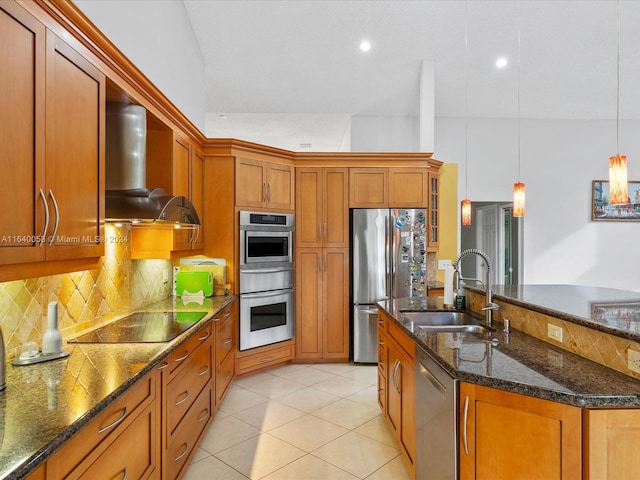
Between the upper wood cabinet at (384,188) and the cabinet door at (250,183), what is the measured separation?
102cm

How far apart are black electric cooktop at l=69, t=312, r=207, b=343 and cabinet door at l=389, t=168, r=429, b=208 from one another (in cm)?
255

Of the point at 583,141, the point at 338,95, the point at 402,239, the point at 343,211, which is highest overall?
the point at 338,95

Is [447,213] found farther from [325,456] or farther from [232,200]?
[325,456]

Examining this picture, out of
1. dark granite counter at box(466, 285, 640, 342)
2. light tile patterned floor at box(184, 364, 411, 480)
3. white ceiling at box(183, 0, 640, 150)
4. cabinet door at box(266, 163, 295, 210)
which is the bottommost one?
light tile patterned floor at box(184, 364, 411, 480)

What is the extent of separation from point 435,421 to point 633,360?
0.78 metres

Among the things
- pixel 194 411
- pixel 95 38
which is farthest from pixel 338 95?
pixel 194 411

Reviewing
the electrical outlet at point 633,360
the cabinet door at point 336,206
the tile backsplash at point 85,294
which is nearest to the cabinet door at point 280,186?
the cabinet door at point 336,206

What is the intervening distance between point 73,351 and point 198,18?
9.88 feet

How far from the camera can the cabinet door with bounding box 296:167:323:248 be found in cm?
423

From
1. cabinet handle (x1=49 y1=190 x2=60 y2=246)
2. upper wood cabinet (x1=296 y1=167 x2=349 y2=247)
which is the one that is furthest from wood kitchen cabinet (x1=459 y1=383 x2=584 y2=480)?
upper wood cabinet (x1=296 y1=167 x2=349 y2=247)

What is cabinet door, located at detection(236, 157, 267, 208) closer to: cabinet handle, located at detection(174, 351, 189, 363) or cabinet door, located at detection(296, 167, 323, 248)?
cabinet door, located at detection(296, 167, 323, 248)

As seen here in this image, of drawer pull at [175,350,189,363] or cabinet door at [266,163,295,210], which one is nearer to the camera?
drawer pull at [175,350,189,363]

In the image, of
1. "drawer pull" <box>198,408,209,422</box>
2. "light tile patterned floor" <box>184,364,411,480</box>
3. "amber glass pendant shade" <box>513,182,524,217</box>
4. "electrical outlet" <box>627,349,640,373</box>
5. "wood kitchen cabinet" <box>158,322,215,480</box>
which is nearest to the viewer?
"electrical outlet" <box>627,349,640,373</box>

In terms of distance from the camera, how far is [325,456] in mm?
2432
